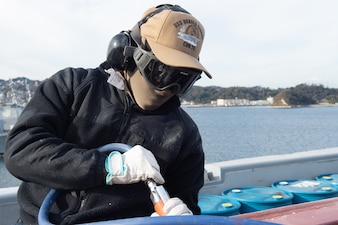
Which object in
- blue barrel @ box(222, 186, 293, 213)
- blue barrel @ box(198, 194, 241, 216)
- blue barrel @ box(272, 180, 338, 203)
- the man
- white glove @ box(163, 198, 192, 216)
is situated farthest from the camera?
blue barrel @ box(272, 180, 338, 203)

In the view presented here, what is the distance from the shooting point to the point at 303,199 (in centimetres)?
340

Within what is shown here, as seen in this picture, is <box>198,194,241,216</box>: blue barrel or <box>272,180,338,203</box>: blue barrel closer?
<box>198,194,241,216</box>: blue barrel

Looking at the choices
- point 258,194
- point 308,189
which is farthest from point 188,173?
point 308,189

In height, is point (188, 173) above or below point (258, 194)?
above

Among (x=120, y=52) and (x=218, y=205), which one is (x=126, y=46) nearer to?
(x=120, y=52)

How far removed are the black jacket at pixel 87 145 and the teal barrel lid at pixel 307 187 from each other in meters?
1.77

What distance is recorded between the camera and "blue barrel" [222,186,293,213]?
3.16 m

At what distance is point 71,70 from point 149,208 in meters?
0.77

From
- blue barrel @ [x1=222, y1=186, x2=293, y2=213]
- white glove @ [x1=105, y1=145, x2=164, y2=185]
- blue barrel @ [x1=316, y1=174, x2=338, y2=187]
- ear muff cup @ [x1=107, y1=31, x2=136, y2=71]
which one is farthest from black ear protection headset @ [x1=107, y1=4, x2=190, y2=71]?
blue barrel @ [x1=316, y1=174, x2=338, y2=187]

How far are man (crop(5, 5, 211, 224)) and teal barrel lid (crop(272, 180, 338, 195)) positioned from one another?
1.83 m

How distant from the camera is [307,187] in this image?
3568 millimetres

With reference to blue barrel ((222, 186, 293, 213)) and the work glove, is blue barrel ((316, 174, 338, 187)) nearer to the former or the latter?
blue barrel ((222, 186, 293, 213))

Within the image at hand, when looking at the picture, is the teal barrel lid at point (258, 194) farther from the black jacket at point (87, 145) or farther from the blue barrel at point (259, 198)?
the black jacket at point (87, 145)

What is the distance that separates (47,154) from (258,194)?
2302mm
